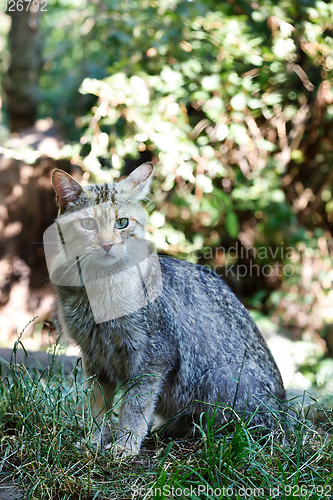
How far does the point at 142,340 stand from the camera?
232 centimetres

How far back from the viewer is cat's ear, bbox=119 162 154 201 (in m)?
2.45

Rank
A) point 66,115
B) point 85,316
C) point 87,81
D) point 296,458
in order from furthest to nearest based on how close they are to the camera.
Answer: point 66,115 < point 87,81 < point 85,316 < point 296,458

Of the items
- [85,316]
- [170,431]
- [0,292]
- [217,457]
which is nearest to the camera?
[217,457]

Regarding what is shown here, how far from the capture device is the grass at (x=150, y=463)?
180cm

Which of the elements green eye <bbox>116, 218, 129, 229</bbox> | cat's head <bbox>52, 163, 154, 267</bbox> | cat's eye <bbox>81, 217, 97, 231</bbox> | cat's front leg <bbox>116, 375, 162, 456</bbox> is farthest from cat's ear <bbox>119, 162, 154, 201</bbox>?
cat's front leg <bbox>116, 375, 162, 456</bbox>

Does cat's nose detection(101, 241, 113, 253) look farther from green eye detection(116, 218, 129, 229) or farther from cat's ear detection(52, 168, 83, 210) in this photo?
cat's ear detection(52, 168, 83, 210)

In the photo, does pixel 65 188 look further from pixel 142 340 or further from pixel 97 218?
pixel 142 340

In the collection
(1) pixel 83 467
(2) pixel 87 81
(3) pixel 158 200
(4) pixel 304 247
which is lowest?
(4) pixel 304 247

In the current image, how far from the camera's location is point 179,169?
13.6 feet

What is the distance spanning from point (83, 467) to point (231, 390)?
2.92 ft

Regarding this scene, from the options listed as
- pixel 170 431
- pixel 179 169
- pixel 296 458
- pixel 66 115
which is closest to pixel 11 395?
pixel 170 431

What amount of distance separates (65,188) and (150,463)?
4.87 feet

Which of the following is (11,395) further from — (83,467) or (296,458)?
(296,458)

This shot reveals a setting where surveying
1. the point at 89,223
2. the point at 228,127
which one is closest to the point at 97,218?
the point at 89,223
